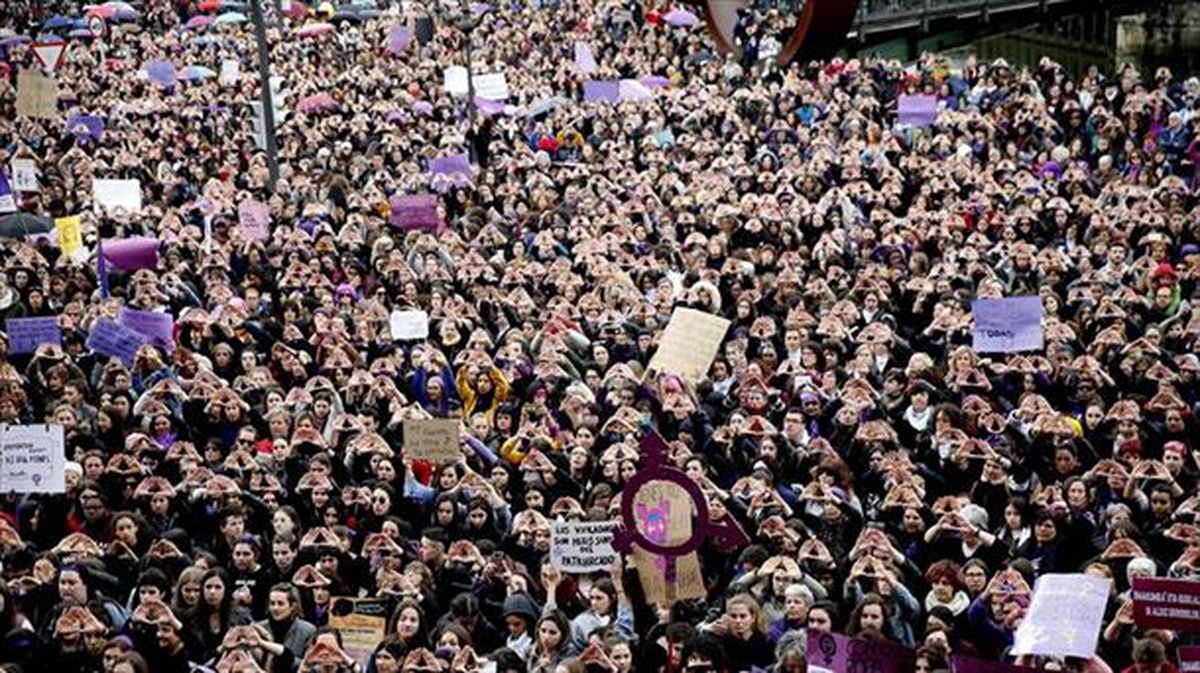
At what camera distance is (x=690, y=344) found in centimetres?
1456

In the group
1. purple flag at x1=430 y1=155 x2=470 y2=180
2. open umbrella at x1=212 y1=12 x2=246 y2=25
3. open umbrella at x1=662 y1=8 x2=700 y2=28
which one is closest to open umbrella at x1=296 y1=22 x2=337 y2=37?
open umbrella at x1=212 y1=12 x2=246 y2=25

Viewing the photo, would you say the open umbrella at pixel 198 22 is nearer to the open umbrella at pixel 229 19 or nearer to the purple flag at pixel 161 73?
the open umbrella at pixel 229 19

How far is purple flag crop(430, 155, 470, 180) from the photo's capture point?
860 inches

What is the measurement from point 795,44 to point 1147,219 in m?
13.3

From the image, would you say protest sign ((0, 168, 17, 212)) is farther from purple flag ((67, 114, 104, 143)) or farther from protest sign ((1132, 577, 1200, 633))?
protest sign ((1132, 577, 1200, 633))

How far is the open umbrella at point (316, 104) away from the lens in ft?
89.1

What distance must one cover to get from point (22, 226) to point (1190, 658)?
557 inches

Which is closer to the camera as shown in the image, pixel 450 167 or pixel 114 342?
pixel 114 342

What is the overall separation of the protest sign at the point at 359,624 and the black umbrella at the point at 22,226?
11063 mm

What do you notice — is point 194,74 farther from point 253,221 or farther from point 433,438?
point 433,438

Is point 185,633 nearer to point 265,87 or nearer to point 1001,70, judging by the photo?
point 265,87

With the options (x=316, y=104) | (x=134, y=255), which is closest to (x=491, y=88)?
(x=316, y=104)

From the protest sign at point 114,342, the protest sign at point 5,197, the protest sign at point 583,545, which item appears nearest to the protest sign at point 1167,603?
the protest sign at point 583,545

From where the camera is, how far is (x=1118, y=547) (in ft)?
33.2
